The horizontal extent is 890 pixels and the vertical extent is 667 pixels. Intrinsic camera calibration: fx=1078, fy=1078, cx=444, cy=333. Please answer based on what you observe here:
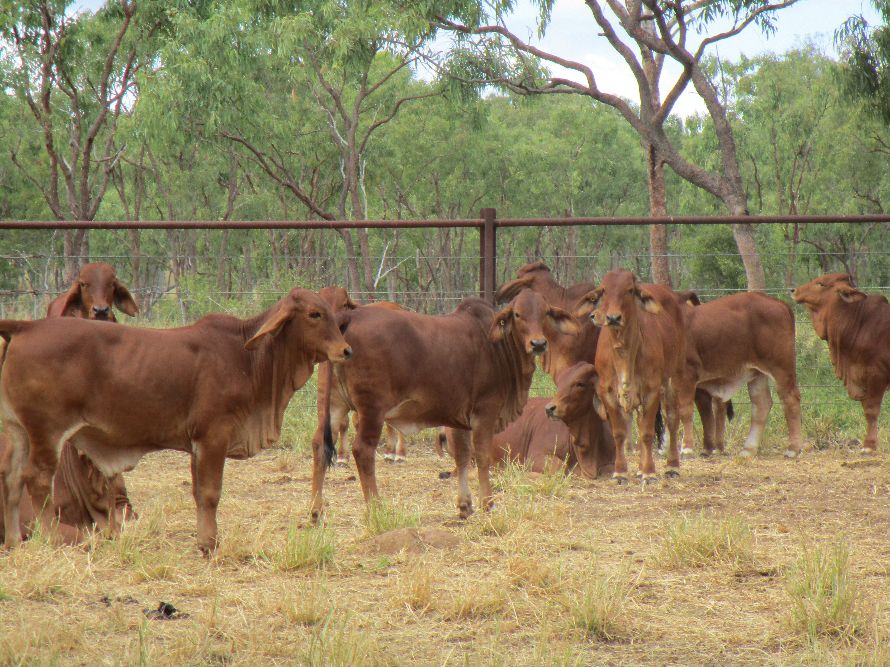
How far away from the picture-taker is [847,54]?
20.7m

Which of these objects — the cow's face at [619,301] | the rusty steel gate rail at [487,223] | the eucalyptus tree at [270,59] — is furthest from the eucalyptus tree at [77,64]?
the cow's face at [619,301]

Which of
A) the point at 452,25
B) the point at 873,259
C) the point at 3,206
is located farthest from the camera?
the point at 3,206

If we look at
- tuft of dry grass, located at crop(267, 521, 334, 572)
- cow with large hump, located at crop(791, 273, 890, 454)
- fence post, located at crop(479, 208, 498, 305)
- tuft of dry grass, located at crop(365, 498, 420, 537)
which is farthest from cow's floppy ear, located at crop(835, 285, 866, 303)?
tuft of dry grass, located at crop(267, 521, 334, 572)

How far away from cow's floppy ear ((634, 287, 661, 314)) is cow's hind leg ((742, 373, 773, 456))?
92.3 inches

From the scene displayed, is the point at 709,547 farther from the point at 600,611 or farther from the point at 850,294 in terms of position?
the point at 850,294

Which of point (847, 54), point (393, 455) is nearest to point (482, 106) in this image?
point (847, 54)

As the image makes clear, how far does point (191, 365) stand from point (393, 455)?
154 inches

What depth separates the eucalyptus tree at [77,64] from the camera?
2586 cm

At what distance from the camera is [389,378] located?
263 inches

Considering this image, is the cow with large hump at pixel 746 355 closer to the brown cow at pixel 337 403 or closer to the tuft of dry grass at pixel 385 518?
the brown cow at pixel 337 403

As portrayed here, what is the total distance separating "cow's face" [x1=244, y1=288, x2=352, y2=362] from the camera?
6062 millimetres

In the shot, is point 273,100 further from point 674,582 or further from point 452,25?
A: point 674,582

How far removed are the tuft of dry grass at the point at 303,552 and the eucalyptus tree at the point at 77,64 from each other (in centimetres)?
1977

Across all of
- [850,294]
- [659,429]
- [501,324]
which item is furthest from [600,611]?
[850,294]
